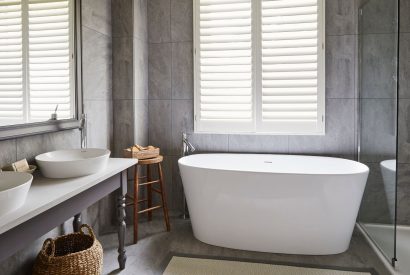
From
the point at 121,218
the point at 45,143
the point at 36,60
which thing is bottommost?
the point at 121,218

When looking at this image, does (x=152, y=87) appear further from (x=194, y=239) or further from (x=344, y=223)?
(x=344, y=223)

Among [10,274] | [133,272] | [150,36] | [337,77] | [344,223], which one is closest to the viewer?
[10,274]

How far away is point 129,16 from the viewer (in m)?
3.21

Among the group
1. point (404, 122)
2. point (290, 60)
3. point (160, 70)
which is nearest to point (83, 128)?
point (160, 70)

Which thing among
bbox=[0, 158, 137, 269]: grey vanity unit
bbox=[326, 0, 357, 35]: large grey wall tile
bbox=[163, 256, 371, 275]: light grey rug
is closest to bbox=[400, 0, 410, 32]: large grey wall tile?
bbox=[326, 0, 357, 35]: large grey wall tile

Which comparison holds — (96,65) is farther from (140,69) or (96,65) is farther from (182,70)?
(182,70)

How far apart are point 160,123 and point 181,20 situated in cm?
111

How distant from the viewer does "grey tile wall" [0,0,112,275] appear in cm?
211

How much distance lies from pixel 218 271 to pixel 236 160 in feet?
3.90

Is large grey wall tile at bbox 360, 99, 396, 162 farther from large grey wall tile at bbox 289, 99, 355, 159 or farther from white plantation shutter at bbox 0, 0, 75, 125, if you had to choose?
white plantation shutter at bbox 0, 0, 75, 125

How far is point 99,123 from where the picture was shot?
9.93ft

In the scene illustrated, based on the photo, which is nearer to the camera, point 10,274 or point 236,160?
point 10,274

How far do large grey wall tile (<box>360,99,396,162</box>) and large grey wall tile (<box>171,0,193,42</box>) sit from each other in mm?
1870

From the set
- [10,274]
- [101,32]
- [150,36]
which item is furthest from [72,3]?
[10,274]
